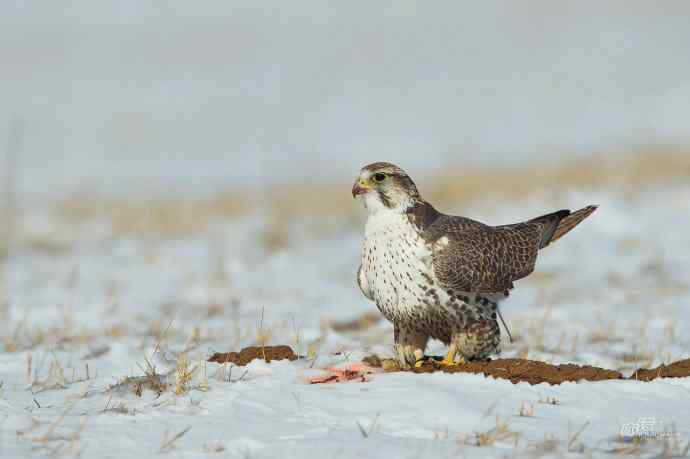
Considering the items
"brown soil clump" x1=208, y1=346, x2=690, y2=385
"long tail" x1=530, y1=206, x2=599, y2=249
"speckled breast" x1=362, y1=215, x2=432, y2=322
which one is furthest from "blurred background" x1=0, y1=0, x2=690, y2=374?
"speckled breast" x1=362, y1=215, x2=432, y2=322

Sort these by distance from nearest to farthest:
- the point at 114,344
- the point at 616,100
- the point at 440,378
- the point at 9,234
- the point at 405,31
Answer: the point at 440,378
the point at 114,344
the point at 9,234
the point at 616,100
the point at 405,31

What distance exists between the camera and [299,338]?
6.73m

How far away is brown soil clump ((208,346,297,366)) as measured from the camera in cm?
491

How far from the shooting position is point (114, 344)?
6.02 metres

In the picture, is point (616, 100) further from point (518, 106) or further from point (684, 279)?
point (684, 279)

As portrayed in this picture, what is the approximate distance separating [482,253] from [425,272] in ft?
1.63

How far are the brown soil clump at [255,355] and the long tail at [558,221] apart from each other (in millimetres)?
2003

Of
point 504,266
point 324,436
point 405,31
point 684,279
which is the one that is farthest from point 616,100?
point 324,436

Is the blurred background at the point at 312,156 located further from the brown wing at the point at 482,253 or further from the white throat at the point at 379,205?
the white throat at the point at 379,205

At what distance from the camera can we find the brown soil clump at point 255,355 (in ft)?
16.1

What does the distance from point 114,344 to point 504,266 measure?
2393mm

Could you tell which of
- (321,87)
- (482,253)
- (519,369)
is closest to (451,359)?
(519,369)

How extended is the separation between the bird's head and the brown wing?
210 millimetres

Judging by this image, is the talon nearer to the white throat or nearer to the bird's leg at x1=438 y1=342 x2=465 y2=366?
the bird's leg at x1=438 y1=342 x2=465 y2=366
